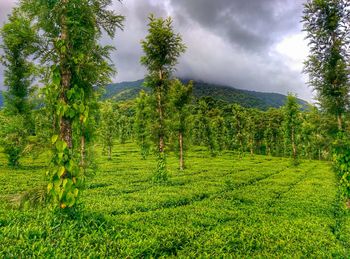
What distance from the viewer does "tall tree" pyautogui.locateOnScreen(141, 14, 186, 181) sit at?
2459 centimetres

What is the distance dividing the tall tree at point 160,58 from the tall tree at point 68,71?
15.8 meters

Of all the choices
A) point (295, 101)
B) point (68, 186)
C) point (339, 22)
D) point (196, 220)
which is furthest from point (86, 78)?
point (295, 101)

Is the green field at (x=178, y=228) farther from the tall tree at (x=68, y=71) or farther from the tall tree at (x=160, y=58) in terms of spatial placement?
the tall tree at (x=160, y=58)

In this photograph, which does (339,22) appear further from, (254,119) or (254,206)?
(254,119)

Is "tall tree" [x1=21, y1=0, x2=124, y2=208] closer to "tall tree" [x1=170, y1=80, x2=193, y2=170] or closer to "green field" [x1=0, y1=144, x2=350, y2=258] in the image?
"green field" [x1=0, y1=144, x2=350, y2=258]

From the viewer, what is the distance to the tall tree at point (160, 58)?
80.7ft

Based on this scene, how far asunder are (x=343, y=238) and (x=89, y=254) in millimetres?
10281

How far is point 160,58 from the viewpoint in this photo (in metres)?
24.8

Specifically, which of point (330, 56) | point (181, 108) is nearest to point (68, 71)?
point (330, 56)

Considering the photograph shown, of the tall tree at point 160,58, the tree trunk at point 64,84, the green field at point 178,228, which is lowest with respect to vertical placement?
the green field at point 178,228

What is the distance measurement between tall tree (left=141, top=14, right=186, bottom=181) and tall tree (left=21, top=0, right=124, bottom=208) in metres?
15.8

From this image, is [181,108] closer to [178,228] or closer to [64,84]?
[178,228]

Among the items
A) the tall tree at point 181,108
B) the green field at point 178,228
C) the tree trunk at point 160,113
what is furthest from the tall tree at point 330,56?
the tall tree at point 181,108

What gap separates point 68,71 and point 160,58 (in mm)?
17481
